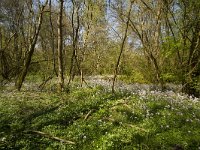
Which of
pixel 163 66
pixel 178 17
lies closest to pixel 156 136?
pixel 178 17

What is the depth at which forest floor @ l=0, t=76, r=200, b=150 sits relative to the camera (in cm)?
1252

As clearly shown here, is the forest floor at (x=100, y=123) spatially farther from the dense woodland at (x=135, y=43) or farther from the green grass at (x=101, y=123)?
the dense woodland at (x=135, y=43)

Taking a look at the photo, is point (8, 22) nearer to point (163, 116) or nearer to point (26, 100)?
point (26, 100)

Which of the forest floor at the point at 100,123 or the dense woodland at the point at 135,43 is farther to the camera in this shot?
the dense woodland at the point at 135,43

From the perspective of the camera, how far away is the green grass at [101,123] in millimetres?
12516

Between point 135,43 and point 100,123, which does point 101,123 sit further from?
point 135,43

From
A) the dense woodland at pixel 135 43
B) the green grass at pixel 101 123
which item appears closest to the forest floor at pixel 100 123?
Result: the green grass at pixel 101 123

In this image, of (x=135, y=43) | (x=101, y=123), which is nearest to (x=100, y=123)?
(x=101, y=123)

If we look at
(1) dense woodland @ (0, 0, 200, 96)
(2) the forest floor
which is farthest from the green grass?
(1) dense woodland @ (0, 0, 200, 96)

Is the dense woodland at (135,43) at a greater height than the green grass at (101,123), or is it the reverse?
the dense woodland at (135,43)

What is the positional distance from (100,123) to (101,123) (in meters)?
0.05

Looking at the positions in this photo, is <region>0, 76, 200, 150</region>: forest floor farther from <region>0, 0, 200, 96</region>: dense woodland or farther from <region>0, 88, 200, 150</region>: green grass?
<region>0, 0, 200, 96</region>: dense woodland

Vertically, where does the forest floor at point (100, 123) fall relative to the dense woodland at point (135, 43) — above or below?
below

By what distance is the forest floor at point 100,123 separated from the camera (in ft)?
41.1
